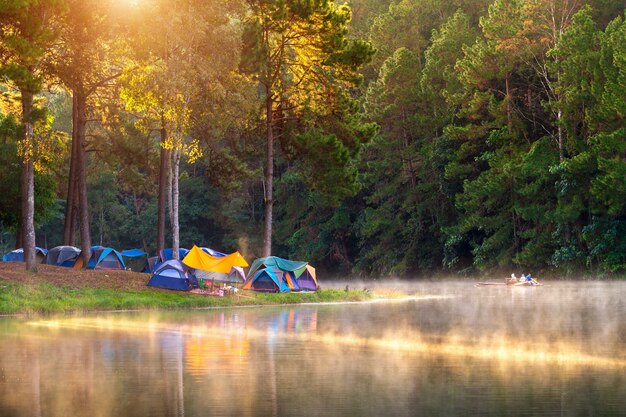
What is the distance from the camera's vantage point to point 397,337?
2712 cm

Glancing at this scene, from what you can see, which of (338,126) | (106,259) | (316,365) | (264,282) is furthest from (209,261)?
(316,365)

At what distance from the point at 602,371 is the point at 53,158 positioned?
108 feet

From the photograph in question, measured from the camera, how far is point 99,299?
40.4m

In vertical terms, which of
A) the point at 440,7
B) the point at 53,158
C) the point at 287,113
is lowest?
the point at 53,158

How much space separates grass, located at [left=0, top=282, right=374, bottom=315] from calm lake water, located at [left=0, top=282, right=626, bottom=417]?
2.74 metres

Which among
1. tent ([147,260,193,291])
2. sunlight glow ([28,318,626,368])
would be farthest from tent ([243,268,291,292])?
sunlight glow ([28,318,626,368])

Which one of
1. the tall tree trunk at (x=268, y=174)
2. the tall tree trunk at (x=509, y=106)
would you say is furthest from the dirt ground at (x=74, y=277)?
the tall tree trunk at (x=509, y=106)

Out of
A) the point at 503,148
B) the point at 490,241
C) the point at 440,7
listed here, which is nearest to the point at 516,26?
the point at 503,148

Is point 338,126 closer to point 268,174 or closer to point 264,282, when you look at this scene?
point 268,174

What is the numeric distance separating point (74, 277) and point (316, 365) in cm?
2538

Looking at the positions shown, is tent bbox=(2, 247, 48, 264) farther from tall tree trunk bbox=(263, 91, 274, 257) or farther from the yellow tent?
the yellow tent

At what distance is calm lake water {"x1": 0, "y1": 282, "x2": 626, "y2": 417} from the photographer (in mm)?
15180

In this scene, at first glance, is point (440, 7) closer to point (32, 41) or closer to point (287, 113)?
point (287, 113)

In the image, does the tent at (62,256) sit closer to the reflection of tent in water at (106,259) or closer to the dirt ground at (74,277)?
the reflection of tent in water at (106,259)
